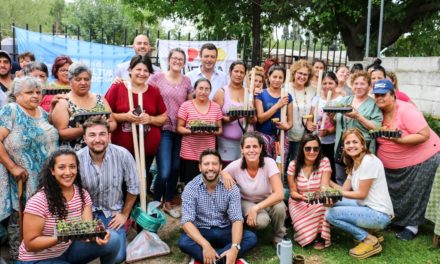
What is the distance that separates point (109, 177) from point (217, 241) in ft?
3.99

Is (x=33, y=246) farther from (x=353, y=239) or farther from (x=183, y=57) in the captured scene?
(x=353, y=239)

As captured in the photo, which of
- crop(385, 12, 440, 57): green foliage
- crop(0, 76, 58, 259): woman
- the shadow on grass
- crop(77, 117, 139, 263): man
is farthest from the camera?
crop(385, 12, 440, 57): green foliage

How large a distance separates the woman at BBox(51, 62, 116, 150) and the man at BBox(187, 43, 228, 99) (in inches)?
61.6

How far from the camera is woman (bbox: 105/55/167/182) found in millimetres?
4484

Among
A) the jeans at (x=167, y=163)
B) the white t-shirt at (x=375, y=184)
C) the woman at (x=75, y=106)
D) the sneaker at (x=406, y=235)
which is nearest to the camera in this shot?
the woman at (x=75, y=106)

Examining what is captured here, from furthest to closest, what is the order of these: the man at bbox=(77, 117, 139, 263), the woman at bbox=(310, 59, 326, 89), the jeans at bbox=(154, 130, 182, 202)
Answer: the woman at bbox=(310, 59, 326, 89) < the jeans at bbox=(154, 130, 182, 202) < the man at bbox=(77, 117, 139, 263)

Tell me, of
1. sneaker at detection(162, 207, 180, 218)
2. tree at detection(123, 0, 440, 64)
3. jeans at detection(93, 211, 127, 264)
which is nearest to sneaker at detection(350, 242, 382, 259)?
sneaker at detection(162, 207, 180, 218)

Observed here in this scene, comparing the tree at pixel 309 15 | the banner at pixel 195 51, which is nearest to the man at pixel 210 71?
the banner at pixel 195 51

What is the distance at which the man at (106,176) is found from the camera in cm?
373

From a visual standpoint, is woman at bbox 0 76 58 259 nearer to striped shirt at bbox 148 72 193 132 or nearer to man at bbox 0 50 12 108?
man at bbox 0 50 12 108

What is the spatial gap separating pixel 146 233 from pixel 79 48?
5.23 metres

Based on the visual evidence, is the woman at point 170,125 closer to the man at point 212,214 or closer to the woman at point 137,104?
the woman at point 137,104

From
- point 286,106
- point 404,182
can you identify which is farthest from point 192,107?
point 404,182

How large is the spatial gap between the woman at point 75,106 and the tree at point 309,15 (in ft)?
25.3
